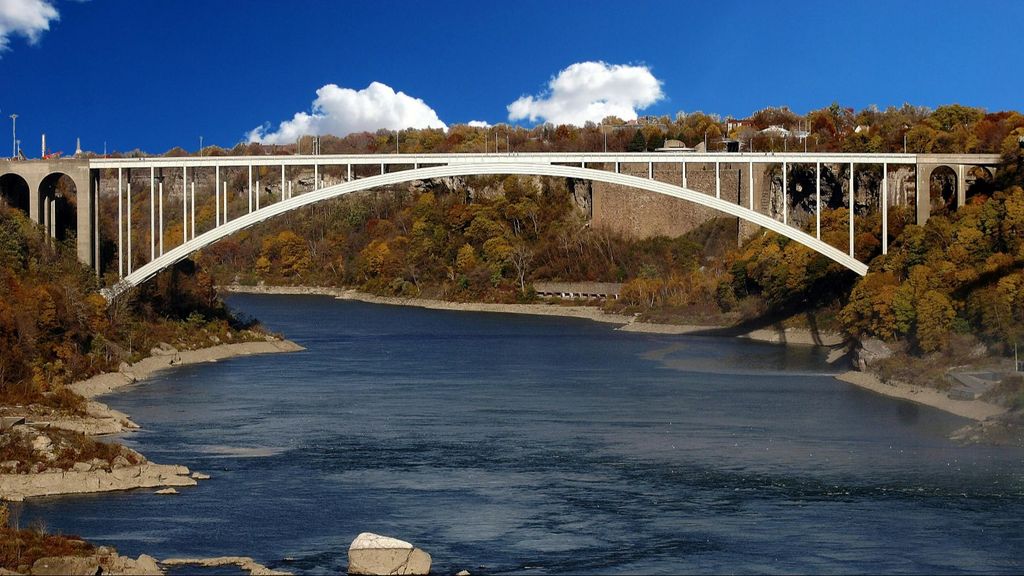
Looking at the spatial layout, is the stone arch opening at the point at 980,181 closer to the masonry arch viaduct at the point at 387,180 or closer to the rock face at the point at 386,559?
the masonry arch viaduct at the point at 387,180

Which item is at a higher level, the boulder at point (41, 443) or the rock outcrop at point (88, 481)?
the boulder at point (41, 443)

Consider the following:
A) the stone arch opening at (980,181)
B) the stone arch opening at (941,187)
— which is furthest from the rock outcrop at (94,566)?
the stone arch opening at (941,187)

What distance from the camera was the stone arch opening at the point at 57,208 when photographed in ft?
133

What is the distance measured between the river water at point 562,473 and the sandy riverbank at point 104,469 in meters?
0.47

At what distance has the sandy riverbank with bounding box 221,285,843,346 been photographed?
153ft

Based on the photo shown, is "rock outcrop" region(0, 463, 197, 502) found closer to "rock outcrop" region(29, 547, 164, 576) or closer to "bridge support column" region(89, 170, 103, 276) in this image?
"rock outcrop" region(29, 547, 164, 576)

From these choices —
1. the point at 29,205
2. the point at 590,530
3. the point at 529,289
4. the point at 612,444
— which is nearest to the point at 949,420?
the point at 612,444

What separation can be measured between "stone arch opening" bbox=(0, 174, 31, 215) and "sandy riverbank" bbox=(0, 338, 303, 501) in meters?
6.40

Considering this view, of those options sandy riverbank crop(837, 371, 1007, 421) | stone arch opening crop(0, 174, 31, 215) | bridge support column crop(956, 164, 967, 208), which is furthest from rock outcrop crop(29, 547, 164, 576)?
bridge support column crop(956, 164, 967, 208)

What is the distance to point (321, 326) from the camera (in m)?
54.2

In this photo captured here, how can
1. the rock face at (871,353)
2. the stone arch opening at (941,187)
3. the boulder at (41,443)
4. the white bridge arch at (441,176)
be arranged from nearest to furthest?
1. the boulder at (41,443)
2. the rock face at (871,353)
3. the white bridge arch at (441,176)
4. the stone arch opening at (941,187)

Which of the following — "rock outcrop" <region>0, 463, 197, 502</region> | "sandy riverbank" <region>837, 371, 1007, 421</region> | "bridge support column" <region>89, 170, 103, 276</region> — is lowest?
"rock outcrop" <region>0, 463, 197, 502</region>

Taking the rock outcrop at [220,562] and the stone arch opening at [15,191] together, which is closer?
the rock outcrop at [220,562]

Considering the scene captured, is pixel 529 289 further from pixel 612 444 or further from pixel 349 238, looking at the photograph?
pixel 612 444
